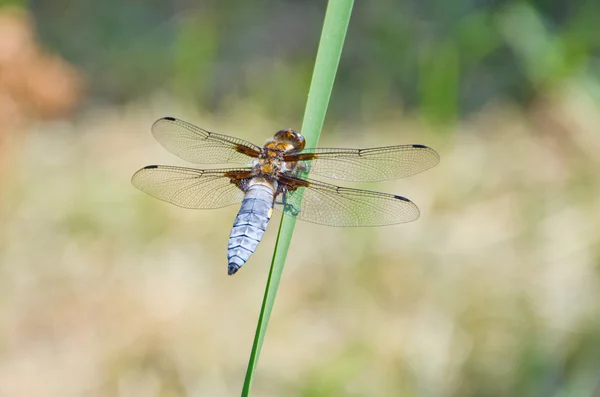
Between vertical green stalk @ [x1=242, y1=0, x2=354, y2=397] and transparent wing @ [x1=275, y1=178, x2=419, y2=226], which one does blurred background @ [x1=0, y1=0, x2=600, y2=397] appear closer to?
transparent wing @ [x1=275, y1=178, x2=419, y2=226]

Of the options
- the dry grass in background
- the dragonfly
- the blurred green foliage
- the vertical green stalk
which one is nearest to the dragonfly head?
the dragonfly

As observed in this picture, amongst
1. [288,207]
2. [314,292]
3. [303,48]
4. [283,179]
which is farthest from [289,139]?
[303,48]

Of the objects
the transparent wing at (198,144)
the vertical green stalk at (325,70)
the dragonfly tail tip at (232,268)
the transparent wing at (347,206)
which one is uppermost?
the transparent wing at (198,144)

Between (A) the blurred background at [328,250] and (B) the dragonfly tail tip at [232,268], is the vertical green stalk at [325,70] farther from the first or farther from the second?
(A) the blurred background at [328,250]

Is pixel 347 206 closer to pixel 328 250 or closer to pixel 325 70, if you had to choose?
pixel 325 70

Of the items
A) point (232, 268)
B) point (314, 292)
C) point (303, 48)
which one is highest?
point (303, 48)

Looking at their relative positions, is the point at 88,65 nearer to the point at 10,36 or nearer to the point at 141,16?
the point at 141,16

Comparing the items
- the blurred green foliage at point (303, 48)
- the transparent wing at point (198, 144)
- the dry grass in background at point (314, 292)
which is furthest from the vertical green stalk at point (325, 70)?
the blurred green foliage at point (303, 48)

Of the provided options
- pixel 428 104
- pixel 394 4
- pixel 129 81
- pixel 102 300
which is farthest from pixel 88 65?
pixel 428 104
